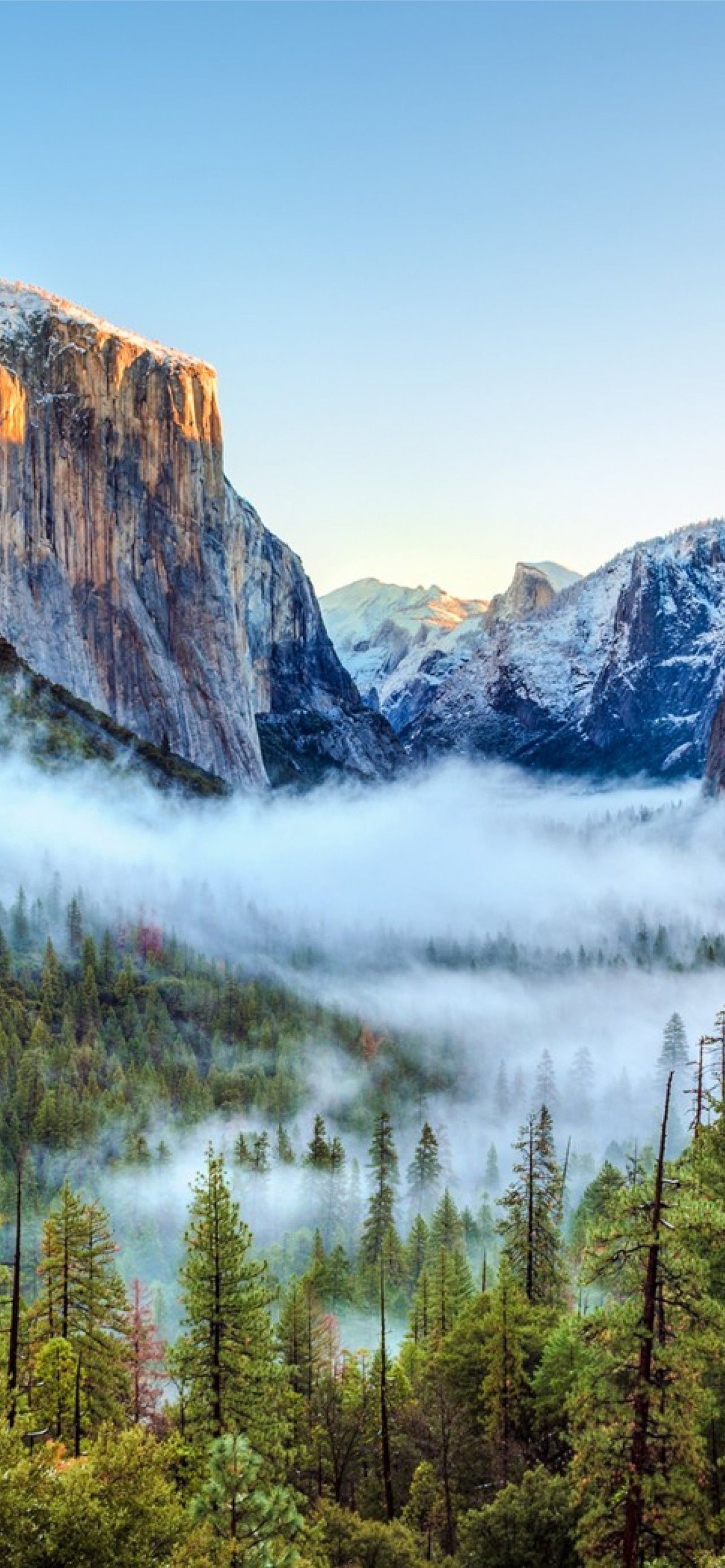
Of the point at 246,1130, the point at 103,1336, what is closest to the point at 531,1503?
the point at 103,1336

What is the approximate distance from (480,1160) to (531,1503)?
12636 cm

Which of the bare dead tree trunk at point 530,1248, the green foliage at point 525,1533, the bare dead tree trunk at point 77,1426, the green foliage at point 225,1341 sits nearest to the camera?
the green foliage at point 525,1533

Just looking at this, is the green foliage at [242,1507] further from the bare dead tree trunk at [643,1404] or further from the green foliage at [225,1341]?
the bare dead tree trunk at [643,1404]

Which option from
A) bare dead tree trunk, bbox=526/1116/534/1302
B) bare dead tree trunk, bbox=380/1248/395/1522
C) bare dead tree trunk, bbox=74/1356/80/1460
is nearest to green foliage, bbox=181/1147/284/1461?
bare dead tree trunk, bbox=74/1356/80/1460

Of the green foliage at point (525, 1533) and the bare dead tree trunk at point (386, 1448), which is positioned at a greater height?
the green foliage at point (525, 1533)

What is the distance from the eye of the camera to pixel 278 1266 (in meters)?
106

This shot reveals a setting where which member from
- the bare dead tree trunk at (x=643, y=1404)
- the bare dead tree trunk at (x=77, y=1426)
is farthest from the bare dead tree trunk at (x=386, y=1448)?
the bare dead tree trunk at (x=643, y=1404)

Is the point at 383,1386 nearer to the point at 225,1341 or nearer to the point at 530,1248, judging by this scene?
the point at 225,1341

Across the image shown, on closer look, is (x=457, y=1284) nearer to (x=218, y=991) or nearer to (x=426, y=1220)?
(x=426, y=1220)

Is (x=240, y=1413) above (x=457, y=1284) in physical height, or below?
above

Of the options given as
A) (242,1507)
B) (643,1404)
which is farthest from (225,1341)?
(643,1404)

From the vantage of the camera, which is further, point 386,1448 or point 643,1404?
point 386,1448

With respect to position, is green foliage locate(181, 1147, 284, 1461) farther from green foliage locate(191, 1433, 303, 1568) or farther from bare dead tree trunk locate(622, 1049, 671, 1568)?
bare dead tree trunk locate(622, 1049, 671, 1568)

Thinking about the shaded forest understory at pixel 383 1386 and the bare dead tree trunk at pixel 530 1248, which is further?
the bare dead tree trunk at pixel 530 1248
